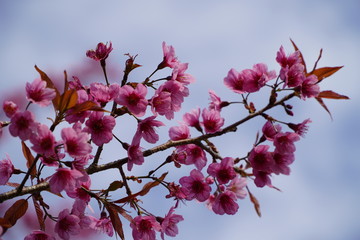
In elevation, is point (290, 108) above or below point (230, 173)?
above

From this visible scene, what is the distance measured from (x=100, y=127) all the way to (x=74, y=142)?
0.65 feet

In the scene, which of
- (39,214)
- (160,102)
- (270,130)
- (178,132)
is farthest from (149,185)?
(270,130)

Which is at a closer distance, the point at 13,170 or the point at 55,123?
the point at 55,123

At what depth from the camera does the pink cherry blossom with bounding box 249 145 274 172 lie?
6.51 ft

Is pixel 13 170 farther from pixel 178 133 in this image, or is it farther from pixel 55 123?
pixel 178 133

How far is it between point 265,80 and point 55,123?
0.92 metres

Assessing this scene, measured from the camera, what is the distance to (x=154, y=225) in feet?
6.77

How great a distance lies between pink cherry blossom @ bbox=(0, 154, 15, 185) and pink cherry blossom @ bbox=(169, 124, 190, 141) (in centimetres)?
73

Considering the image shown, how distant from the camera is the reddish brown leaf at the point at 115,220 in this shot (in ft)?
6.39

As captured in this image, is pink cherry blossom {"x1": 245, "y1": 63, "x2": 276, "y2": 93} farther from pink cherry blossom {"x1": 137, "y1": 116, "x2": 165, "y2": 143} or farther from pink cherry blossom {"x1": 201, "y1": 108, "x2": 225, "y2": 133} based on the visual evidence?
pink cherry blossom {"x1": 137, "y1": 116, "x2": 165, "y2": 143}

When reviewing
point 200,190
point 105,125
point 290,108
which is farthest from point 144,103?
point 290,108

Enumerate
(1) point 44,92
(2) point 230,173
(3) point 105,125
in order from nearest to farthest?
(1) point 44,92
(3) point 105,125
(2) point 230,173

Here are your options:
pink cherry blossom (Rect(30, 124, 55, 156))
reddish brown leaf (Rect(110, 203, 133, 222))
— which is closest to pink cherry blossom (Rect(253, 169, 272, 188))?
reddish brown leaf (Rect(110, 203, 133, 222))

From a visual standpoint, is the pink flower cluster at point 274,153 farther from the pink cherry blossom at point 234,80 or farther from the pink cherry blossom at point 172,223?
the pink cherry blossom at point 172,223
